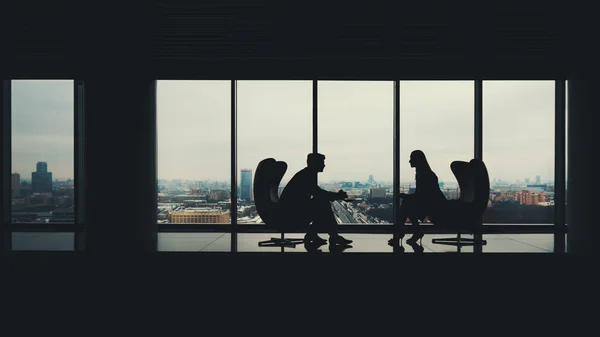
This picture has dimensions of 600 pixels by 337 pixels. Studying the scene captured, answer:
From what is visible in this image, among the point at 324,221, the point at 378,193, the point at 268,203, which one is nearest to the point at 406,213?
the point at 324,221

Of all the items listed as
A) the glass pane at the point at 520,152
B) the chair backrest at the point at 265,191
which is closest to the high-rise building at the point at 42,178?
the chair backrest at the point at 265,191

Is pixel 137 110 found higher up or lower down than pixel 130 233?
higher up

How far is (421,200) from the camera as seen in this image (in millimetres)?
5219

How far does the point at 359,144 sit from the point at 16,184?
18.8 feet

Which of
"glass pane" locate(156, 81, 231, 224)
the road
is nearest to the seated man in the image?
the road

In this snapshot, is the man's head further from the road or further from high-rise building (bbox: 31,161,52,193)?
high-rise building (bbox: 31,161,52,193)

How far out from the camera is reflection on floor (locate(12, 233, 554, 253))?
4.80m

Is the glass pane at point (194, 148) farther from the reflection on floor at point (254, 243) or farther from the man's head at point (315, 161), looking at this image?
the man's head at point (315, 161)

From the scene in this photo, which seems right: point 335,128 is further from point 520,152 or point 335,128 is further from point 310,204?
point 520,152

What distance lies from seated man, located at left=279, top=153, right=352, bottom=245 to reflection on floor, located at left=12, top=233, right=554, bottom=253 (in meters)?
0.25
